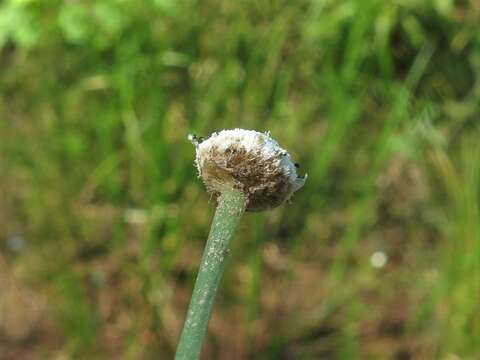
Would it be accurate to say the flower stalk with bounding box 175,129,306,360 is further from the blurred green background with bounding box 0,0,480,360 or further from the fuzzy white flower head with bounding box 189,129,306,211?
the blurred green background with bounding box 0,0,480,360

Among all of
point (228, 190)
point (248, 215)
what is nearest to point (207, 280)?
point (228, 190)

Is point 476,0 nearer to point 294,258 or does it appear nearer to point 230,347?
point 294,258

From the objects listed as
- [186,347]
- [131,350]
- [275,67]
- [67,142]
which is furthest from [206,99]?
[186,347]

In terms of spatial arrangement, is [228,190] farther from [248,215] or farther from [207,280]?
[248,215]

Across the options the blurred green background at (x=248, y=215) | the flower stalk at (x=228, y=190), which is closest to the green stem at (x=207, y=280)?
the flower stalk at (x=228, y=190)

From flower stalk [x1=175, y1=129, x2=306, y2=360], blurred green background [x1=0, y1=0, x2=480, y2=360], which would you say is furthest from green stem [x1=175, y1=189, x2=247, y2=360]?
blurred green background [x1=0, y1=0, x2=480, y2=360]
